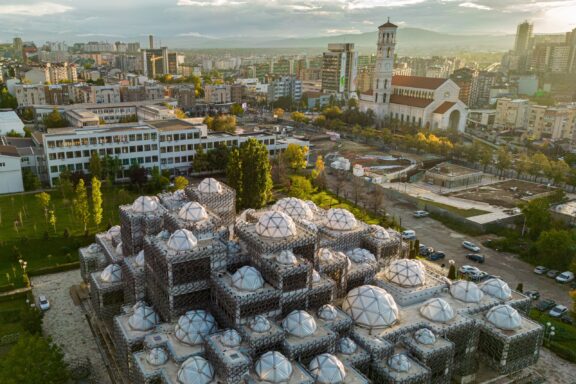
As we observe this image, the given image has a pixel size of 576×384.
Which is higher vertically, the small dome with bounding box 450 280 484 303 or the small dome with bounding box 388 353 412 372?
the small dome with bounding box 450 280 484 303

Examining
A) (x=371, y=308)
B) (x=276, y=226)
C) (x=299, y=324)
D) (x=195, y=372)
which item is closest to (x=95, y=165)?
(x=276, y=226)

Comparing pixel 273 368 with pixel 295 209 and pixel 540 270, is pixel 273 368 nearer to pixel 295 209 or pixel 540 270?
pixel 295 209

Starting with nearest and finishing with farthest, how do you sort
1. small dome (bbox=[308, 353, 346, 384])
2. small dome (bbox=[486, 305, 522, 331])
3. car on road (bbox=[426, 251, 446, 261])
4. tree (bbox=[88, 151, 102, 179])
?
1. small dome (bbox=[308, 353, 346, 384])
2. small dome (bbox=[486, 305, 522, 331])
3. car on road (bbox=[426, 251, 446, 261])
4. tree (bbox=[88, 151, 102, 179])

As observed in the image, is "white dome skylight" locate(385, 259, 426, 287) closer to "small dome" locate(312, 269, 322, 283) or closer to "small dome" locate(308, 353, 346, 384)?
"small dome" locate(312, 269, 322, 283)

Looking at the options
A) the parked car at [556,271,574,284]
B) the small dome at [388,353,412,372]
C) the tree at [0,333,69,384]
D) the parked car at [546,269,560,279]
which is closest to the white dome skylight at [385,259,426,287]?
the small dome at [388,353,412,372]

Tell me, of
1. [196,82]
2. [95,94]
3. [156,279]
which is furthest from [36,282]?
[196,82]

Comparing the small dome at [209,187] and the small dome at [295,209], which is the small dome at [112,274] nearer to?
the small dome at [209,187]
